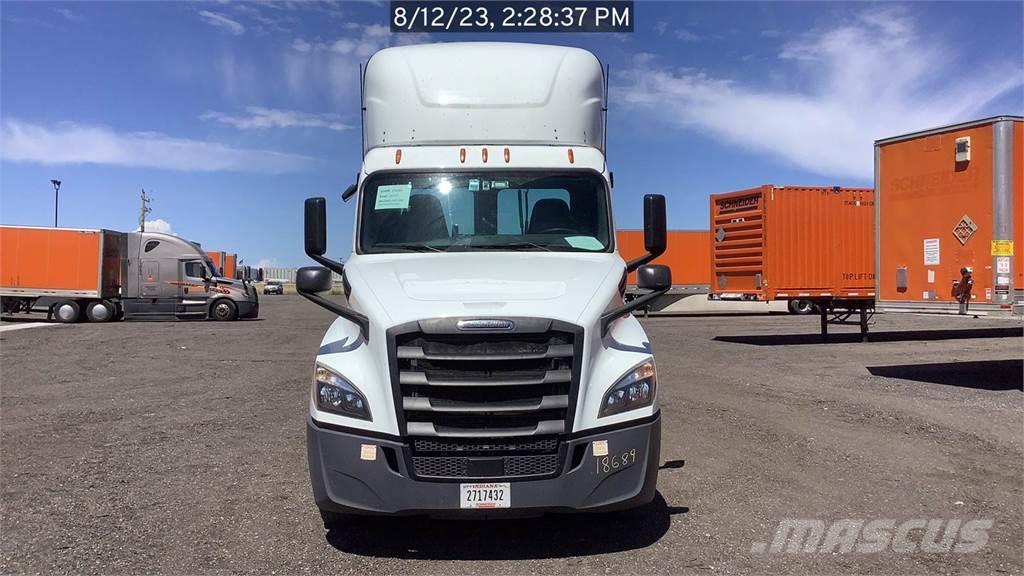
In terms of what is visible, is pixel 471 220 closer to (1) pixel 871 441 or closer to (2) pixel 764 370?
(1) pixel 871 441

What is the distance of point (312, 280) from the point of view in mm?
5051

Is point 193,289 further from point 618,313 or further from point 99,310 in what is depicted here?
point 618,313

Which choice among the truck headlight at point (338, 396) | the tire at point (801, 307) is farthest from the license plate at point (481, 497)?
the tire at point (801, 307)

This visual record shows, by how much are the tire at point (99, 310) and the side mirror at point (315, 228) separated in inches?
904

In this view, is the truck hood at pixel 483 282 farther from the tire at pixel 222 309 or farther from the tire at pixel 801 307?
the tire at pixel 801 307

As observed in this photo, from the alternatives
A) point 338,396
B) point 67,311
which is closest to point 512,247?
point 338,396

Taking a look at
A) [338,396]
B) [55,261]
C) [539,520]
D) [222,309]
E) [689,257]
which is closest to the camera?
[338,396]

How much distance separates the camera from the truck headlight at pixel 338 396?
3939 millimetres

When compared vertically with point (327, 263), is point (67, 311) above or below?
below

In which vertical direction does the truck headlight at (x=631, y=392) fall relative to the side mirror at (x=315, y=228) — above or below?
below

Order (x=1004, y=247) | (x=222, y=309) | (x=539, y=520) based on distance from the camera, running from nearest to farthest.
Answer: (x=539, y=520)
(x=1004, y=247)
(x=222, y=309)

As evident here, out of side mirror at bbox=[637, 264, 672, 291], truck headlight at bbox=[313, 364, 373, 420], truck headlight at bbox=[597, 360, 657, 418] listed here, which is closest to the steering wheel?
side mirror at bbox=[637, 264, 672, 291]

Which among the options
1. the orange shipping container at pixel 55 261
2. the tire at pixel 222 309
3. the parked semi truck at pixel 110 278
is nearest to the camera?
the orange shipping container at pixel 55 261

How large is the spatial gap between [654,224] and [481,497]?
2491mm
